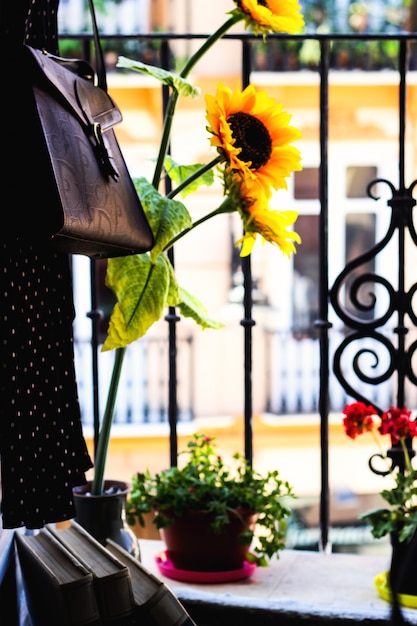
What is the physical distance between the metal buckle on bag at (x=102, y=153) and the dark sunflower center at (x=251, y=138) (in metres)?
0.21

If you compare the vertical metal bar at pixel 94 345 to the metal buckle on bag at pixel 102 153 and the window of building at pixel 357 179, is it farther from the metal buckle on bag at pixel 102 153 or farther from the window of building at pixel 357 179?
the window of building at pixel 357 179

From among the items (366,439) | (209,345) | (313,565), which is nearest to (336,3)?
(209,345)

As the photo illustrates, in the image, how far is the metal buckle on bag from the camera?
96cm

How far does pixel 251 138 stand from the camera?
1136 millimetres

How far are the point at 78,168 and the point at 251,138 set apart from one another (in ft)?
0.98

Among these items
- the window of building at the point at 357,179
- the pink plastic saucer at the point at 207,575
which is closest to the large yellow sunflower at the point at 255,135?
the pink plastic saucer at the point at 207,575

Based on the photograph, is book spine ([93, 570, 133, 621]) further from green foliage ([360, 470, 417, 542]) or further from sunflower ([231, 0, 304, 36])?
sunflower ([231, 0, 304, 36])

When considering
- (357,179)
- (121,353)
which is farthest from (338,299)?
(357,179)

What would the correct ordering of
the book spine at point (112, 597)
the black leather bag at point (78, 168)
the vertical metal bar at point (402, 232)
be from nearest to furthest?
the black leather bag at point (78, 168)
the book spine at point (112, 597)
the vertical metal bar at point (402, 232)

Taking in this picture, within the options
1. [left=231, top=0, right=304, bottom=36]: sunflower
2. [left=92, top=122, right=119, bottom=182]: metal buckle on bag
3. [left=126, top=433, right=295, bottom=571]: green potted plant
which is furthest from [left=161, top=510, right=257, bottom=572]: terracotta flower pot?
[left=231, top=0, right=304, bottom=36]: sunflower

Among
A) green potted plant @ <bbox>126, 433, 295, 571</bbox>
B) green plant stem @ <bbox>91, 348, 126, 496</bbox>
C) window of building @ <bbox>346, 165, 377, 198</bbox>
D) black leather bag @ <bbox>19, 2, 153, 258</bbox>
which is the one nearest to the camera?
black leather bag @ <bbox>19, 2, 153, 258</bbox>

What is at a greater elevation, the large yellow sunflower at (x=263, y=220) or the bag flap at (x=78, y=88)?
the bag flap at (x=78, y=88)

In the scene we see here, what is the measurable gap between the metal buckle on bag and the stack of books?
0.46 m

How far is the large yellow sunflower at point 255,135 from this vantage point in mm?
1098
